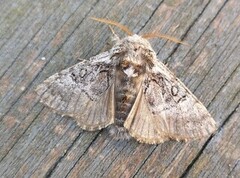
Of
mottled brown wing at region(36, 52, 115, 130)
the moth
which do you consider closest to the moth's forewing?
the moth

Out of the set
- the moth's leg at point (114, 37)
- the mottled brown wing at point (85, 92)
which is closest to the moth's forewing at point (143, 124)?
the mottled brown wing at point (85, 92)

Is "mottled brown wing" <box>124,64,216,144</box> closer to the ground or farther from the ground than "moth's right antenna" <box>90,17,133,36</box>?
closer to the ground

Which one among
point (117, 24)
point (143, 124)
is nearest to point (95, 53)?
point (117, 24)

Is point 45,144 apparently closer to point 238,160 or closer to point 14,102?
point 14,102

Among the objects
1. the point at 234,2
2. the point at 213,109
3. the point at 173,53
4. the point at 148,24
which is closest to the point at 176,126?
the point at 213,109

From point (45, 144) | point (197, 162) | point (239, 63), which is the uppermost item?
point (239, 63)

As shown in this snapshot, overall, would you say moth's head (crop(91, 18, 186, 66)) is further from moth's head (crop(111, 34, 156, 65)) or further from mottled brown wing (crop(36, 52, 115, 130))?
mottled brown wing (crop(36, 52, 115, 130))

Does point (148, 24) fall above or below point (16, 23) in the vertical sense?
above
